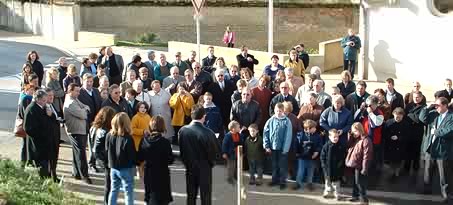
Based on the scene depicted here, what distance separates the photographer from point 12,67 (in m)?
24.6

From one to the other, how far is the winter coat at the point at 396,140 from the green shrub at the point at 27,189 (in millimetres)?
5323

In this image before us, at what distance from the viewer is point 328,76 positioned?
73.3ft

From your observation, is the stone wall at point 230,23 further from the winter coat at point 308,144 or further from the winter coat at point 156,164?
the winter coat at point 156,164

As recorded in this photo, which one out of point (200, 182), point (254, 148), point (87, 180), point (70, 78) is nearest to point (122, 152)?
point (200, 182)

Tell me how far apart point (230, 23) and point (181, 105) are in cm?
2499

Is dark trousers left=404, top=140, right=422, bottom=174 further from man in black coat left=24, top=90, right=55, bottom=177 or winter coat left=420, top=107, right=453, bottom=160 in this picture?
man in black coat left=24, top=90, right=55, bottom=177

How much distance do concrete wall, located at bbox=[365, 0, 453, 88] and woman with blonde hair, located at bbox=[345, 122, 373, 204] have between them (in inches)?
363

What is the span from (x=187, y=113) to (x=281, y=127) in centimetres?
216

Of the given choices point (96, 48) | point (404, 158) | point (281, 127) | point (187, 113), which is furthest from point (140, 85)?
point (96, 48)

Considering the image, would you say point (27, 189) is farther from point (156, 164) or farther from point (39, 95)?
point (39, 95)

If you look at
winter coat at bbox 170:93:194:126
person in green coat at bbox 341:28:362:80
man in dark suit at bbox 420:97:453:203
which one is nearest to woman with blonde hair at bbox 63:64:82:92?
winter coat at bbox 170:93:194:126

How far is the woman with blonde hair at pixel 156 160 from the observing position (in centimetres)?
916

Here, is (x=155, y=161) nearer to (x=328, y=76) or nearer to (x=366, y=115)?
(x=366, y=115)

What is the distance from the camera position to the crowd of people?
30.8ft
